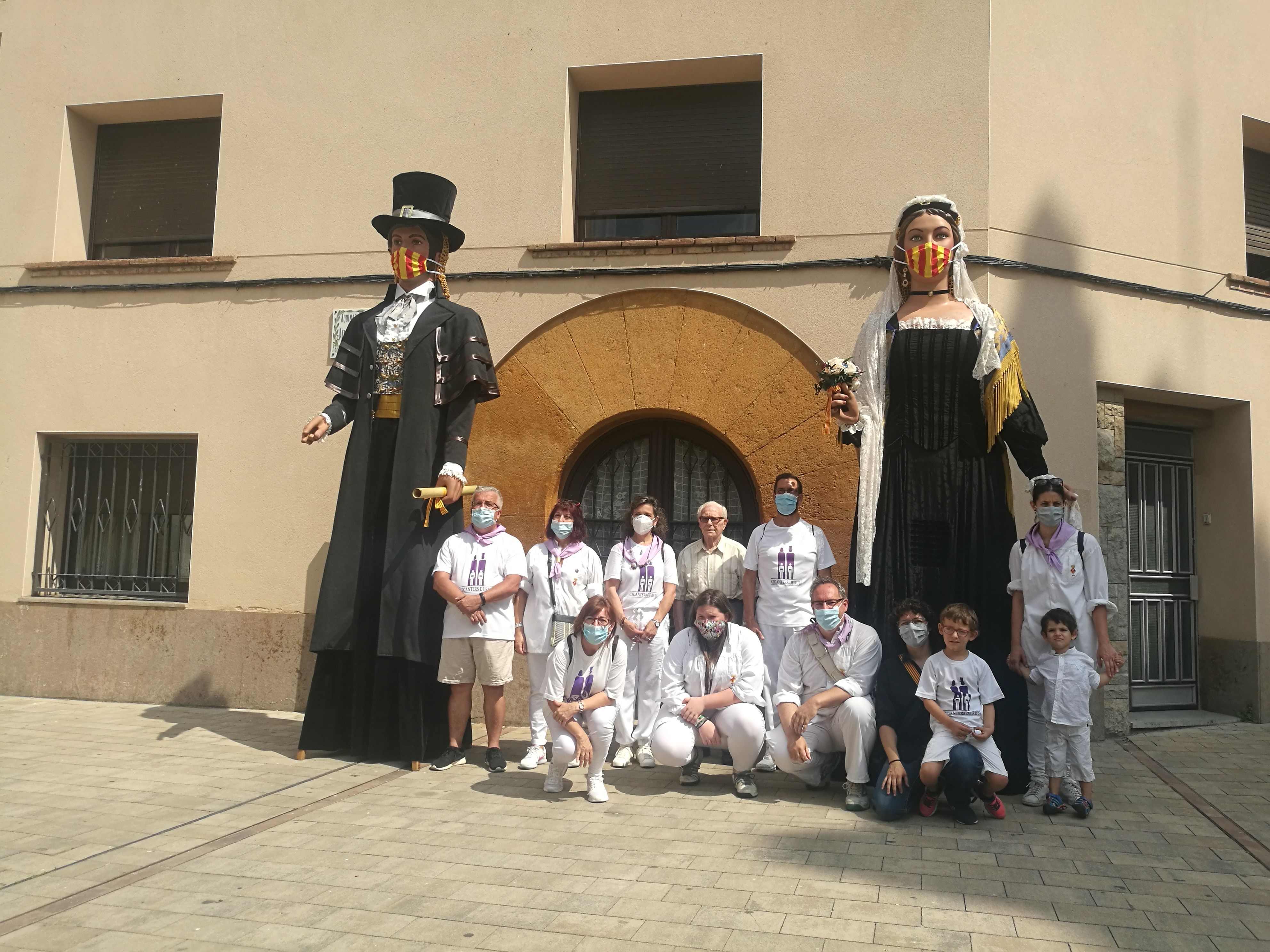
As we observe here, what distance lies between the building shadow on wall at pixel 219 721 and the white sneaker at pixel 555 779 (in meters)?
1.96

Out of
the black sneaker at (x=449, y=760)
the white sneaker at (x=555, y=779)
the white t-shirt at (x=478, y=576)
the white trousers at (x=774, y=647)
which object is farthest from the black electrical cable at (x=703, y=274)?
the white sneaker at (x=555, y=779)

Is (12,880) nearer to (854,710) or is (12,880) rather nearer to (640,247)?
(854,710)

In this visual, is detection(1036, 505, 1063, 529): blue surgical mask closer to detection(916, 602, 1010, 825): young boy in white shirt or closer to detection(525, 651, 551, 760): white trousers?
detection(916, 602, 1010, 825): young boy in white shirt

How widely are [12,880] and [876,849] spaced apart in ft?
11.7

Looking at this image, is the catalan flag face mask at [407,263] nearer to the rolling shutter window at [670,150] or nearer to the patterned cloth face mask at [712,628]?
the rolling shutter window at [670,150]

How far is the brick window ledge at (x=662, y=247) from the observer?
7.70 m

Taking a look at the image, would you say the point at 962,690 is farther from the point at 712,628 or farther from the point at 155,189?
the point at 155,189

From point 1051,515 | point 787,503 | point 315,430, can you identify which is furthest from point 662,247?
point 1051,515

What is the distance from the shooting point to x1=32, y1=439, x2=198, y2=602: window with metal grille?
8.85m

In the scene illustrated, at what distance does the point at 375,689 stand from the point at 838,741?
2.87m

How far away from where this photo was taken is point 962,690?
17.3ft

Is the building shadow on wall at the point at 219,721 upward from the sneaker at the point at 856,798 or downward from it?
downward

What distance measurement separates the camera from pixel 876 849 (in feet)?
15.0

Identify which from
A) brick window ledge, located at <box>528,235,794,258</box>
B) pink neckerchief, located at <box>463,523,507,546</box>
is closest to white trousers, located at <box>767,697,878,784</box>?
pink neckerchief, located at <box>463,523,507,546</box>
